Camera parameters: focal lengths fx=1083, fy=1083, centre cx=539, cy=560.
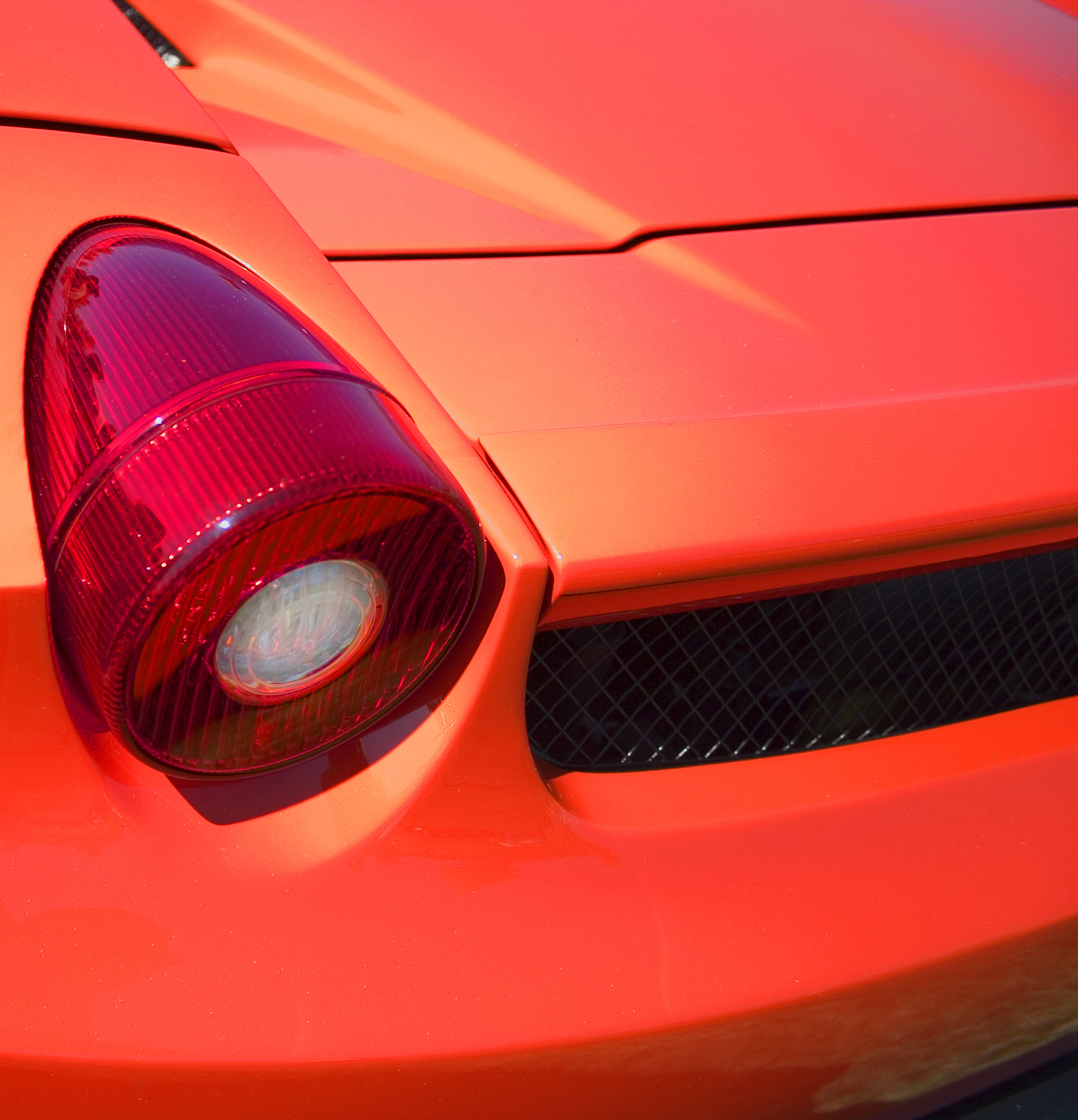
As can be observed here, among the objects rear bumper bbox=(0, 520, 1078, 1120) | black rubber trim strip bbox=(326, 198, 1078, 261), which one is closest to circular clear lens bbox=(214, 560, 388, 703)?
rear bumper bbox=(0, 520, 1078, 1120)

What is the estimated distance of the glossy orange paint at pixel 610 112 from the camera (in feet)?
3.55

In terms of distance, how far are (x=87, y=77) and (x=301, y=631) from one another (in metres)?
0.60

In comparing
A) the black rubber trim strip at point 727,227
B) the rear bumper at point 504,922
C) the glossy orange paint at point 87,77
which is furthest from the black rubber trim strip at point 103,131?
the rear bumper at point 504,922

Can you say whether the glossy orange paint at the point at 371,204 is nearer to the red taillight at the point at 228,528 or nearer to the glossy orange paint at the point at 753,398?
the glossy orange paint at the point at 753,398

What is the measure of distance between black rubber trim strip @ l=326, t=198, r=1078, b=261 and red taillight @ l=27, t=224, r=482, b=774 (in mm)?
262

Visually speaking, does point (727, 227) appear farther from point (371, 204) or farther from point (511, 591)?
point (511, 591)

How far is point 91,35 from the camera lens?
100cm

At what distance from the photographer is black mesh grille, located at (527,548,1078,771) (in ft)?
3.21

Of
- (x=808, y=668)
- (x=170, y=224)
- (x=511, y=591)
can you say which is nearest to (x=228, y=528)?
(x=511, y=591)

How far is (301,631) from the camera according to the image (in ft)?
2.22

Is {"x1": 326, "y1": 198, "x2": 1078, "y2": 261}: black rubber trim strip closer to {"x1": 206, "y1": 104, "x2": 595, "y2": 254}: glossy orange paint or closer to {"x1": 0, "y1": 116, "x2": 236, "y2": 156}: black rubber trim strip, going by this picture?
{"x1": 206, "y1": 104, "x2": 595, "y2": 254}: glossy orange paint

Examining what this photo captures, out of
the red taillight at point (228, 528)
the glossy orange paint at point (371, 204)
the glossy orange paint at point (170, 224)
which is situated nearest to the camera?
the red taillight at point (228, 528)

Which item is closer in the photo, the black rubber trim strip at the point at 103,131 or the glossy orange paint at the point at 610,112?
the black rubber trim strip at the point at 103,131

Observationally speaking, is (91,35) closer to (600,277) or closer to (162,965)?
(600,277)
